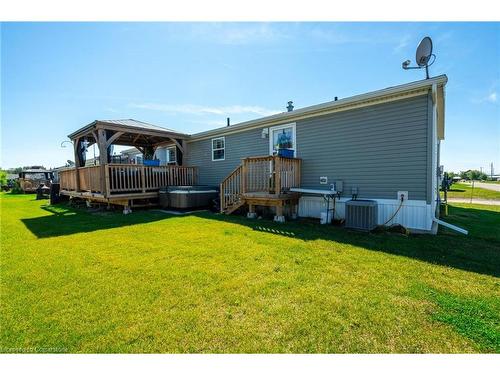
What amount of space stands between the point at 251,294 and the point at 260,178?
5.62 meters

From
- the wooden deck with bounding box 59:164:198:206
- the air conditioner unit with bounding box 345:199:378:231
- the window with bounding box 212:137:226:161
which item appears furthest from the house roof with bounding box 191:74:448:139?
the wooden deck with bounding box 59:164:198:206

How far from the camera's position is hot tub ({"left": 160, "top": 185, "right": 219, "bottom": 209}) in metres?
8.73

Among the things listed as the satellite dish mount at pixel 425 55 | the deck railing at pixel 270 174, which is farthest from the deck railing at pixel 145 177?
the satellite dish mount at pixel 425 55

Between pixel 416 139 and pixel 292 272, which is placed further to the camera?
pixel 416 139

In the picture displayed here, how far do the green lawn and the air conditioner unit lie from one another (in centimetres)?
61

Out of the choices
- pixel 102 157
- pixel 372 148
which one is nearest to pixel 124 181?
pixel 102 157

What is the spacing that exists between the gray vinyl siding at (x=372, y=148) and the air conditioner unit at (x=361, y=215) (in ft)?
2.38

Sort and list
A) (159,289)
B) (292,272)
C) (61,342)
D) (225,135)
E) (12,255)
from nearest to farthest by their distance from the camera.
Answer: (61,342), (159,289), (292,272), (12,255), (225,135)

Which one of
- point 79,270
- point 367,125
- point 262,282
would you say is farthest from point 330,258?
point 367,125

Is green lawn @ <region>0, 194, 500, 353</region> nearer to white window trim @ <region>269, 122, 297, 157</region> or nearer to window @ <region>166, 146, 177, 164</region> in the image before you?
white window trim @ <region>269, 122, 297, 157</region>

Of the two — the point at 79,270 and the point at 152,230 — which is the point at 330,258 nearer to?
the point at 79,270

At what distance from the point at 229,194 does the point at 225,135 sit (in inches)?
118

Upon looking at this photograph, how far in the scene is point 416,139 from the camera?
17.9 feet

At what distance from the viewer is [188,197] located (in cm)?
874
